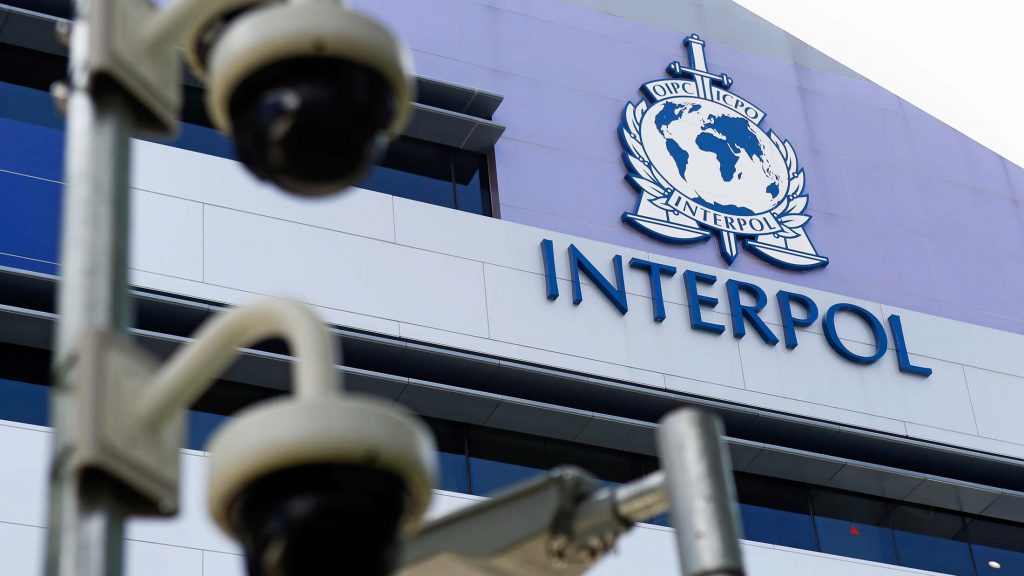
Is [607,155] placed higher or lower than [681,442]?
higher

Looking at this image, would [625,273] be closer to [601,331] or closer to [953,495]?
[601,331]

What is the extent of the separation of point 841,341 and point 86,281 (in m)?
17.2

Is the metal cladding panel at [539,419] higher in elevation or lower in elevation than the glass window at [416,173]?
lower

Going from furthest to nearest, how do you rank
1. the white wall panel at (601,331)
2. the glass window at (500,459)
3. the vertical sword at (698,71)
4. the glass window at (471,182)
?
the vertical sword at (698,71) → the glass window at (471,182) → the white wall panel at (601,331) → the glass window at (500,459)

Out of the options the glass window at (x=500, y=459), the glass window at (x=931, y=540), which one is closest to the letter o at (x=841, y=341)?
the glass window at (x=931, y=540)

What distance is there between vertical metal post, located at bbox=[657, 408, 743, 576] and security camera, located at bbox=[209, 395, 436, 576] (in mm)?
658

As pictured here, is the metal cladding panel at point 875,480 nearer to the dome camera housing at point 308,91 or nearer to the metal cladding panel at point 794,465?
the metal cladding panel at point 794,465

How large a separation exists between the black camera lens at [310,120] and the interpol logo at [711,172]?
53.1 ft

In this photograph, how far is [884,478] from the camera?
748 inches

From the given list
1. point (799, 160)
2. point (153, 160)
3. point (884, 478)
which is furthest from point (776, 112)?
point (153, 160)

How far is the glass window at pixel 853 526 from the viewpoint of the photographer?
61.0ft

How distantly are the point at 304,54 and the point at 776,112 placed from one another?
1882 cm

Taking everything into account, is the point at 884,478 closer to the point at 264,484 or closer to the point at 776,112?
the point at 776,112

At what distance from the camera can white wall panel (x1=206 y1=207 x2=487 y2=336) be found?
1633cm
